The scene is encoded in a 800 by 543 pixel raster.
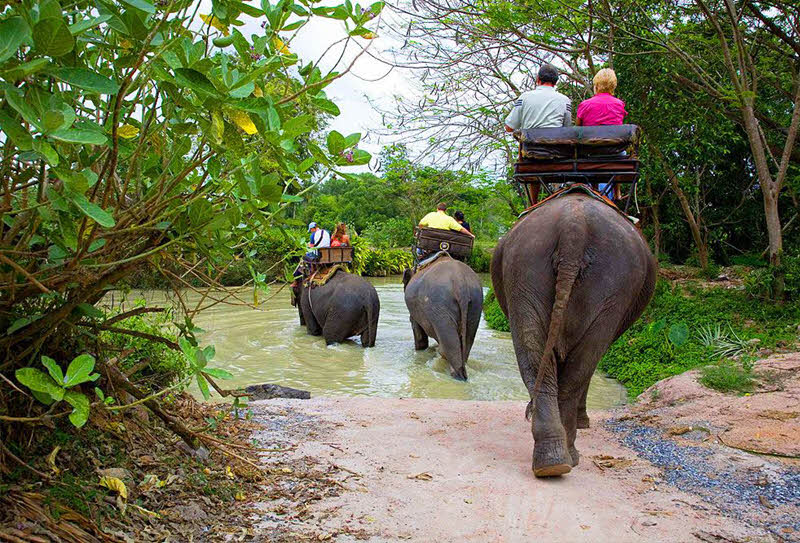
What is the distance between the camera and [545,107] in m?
5.49

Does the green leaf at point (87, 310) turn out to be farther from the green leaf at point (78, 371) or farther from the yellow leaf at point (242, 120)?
the yellow leaf at point (242, 120)

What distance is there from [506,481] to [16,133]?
3148 mm

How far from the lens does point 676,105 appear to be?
11.8m

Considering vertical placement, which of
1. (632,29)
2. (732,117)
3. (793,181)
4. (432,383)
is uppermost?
(632,29)

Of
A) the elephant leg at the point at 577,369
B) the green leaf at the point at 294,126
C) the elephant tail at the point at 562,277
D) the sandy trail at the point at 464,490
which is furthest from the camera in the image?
the elephant leg at the point at 577,369

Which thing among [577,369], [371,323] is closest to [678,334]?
[371,323]

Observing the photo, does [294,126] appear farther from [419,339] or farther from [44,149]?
[419,339]

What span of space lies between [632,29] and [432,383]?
7543 mm

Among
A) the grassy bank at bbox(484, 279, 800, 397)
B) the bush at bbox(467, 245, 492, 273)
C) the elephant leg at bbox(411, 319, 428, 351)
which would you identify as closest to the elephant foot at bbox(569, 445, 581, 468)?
the grassy bank at bbox(484, 279, 800, 397)

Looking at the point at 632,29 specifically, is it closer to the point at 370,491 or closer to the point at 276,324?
the point at 276,324

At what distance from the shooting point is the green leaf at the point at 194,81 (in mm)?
1920

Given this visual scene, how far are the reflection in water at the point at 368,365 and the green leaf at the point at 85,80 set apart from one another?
588 centimetres

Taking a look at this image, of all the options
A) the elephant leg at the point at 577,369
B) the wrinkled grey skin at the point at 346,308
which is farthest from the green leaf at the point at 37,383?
the wrinkled grey skin at the point at 346,308

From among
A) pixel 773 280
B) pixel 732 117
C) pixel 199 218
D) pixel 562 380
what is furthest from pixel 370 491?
pixel 732 117
